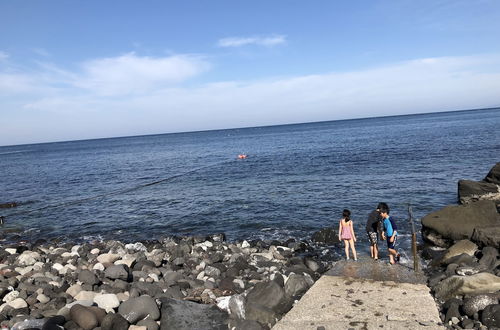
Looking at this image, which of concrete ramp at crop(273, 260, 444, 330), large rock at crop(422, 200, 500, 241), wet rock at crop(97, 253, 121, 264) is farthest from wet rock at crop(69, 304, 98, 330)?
large rock at crop(422, 200, 500, 241)

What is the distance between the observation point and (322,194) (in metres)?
25.4

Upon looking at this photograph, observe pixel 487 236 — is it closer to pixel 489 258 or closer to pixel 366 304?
pixel 489 258

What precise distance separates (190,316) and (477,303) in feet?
20.6

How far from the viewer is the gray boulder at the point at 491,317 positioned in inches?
291

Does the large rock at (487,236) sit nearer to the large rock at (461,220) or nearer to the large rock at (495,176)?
the large rock at (461,220)

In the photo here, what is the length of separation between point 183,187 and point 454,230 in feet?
79.7

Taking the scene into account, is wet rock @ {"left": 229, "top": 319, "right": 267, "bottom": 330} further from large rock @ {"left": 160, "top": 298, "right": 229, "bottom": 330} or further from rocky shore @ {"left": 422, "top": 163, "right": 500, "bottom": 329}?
rocky shore @ {"left": 422, "top": 163, "right": 500, "bottom": 329}

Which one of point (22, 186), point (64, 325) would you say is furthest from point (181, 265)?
point (22, 186)

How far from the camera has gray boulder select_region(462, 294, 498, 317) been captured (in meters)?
7.95

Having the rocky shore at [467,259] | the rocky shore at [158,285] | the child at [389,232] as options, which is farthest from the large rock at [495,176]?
the child at [389,232]

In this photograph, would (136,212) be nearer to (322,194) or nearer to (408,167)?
(322,194)

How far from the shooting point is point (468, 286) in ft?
29.0

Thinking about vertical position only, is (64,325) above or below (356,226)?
above

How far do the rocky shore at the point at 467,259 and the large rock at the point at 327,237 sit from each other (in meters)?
3.51
